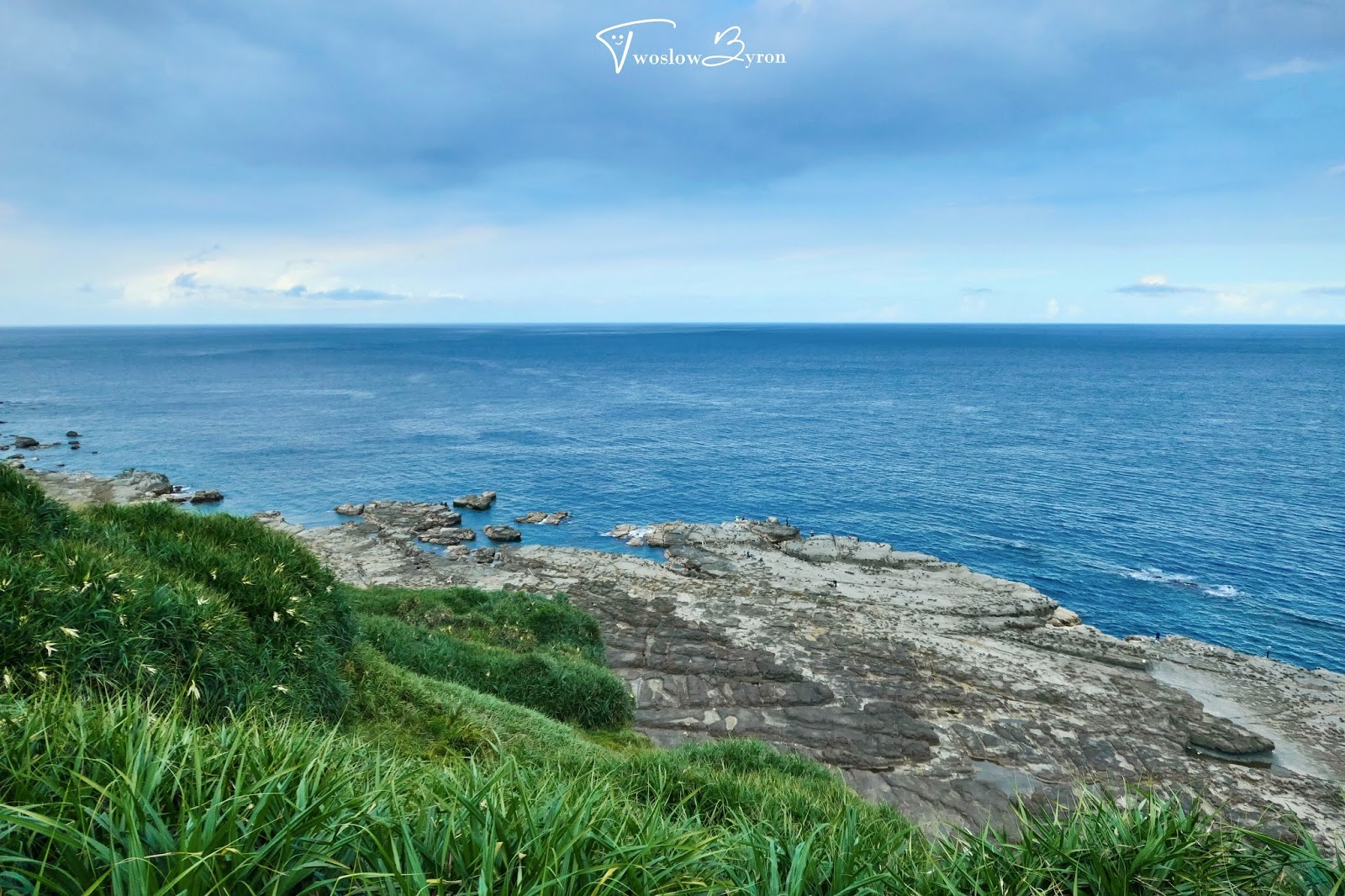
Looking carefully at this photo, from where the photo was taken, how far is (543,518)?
5597 centimetres

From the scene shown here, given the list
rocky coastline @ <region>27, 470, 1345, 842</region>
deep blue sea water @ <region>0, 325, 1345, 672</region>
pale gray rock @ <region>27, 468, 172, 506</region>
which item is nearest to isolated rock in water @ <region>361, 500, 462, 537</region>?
rocky coastline @ <region>27, 470, 1345, 842</region>

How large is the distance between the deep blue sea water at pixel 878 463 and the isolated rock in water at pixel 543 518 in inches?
43.3

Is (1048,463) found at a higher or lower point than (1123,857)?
lower

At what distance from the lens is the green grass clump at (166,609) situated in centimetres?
809

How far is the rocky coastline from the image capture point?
23.5 m

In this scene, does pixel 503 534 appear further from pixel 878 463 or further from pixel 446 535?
pixel 878 463

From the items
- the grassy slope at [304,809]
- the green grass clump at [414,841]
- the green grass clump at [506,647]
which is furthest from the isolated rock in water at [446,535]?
the green grass clump at [414,841]

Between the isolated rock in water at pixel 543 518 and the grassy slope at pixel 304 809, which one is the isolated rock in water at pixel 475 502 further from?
the grassy slope at pixel 304 809

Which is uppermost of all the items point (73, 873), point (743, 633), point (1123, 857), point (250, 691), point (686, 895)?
point (73, 873)

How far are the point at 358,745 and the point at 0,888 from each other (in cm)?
322

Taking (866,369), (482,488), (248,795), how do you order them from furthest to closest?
1. (866,369)
2. (482,488)
3. (248,795)

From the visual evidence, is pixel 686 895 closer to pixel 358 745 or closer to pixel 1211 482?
pixel 358 745

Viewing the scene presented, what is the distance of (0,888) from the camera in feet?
12.3

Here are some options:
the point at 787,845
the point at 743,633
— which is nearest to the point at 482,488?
the point at 743,633
